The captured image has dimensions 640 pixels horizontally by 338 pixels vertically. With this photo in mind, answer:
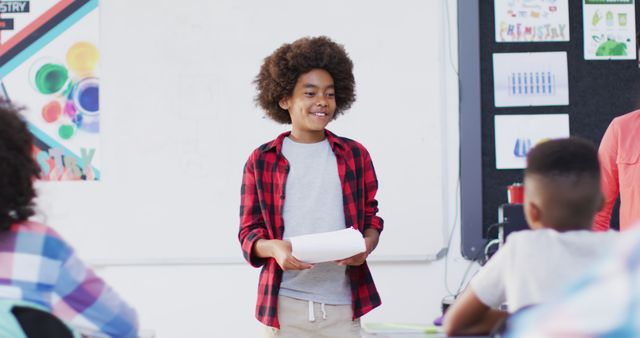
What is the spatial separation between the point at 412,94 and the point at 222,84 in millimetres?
838

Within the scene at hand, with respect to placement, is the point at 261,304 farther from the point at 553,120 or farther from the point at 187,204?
the point at 553,120

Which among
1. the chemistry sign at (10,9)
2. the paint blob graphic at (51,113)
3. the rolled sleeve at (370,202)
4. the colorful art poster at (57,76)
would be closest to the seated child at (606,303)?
the rolled sleeve at (370,202)

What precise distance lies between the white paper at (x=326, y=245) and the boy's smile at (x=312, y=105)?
425 millimetres

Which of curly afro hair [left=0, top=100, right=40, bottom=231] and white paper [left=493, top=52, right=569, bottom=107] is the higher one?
white paper [left=493, top=52, right=569, bottom=107]

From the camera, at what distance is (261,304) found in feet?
7.36

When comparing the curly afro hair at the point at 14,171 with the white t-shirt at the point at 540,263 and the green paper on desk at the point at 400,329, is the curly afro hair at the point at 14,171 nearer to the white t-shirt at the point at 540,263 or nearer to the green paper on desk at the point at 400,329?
the green paper on desk at the point at 400,329

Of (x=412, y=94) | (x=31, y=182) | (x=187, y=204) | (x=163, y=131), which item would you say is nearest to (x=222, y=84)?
(x=163, y=131)

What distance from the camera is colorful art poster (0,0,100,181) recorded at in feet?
11.6

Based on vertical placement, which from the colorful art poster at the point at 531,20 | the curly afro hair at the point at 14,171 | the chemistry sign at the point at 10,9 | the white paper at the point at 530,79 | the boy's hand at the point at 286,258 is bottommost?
the boy's hand at the point at 286,258

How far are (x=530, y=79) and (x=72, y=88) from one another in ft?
6.67

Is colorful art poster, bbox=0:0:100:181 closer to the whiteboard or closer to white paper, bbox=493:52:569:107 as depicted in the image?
the whiteboard

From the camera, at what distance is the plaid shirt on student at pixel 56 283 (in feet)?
4.40

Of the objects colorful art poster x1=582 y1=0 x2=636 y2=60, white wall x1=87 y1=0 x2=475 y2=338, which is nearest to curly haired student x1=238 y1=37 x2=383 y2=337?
white wall x1=87 y1=0 x2=475 y2=338

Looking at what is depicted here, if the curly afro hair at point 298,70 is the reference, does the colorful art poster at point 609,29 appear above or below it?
above
